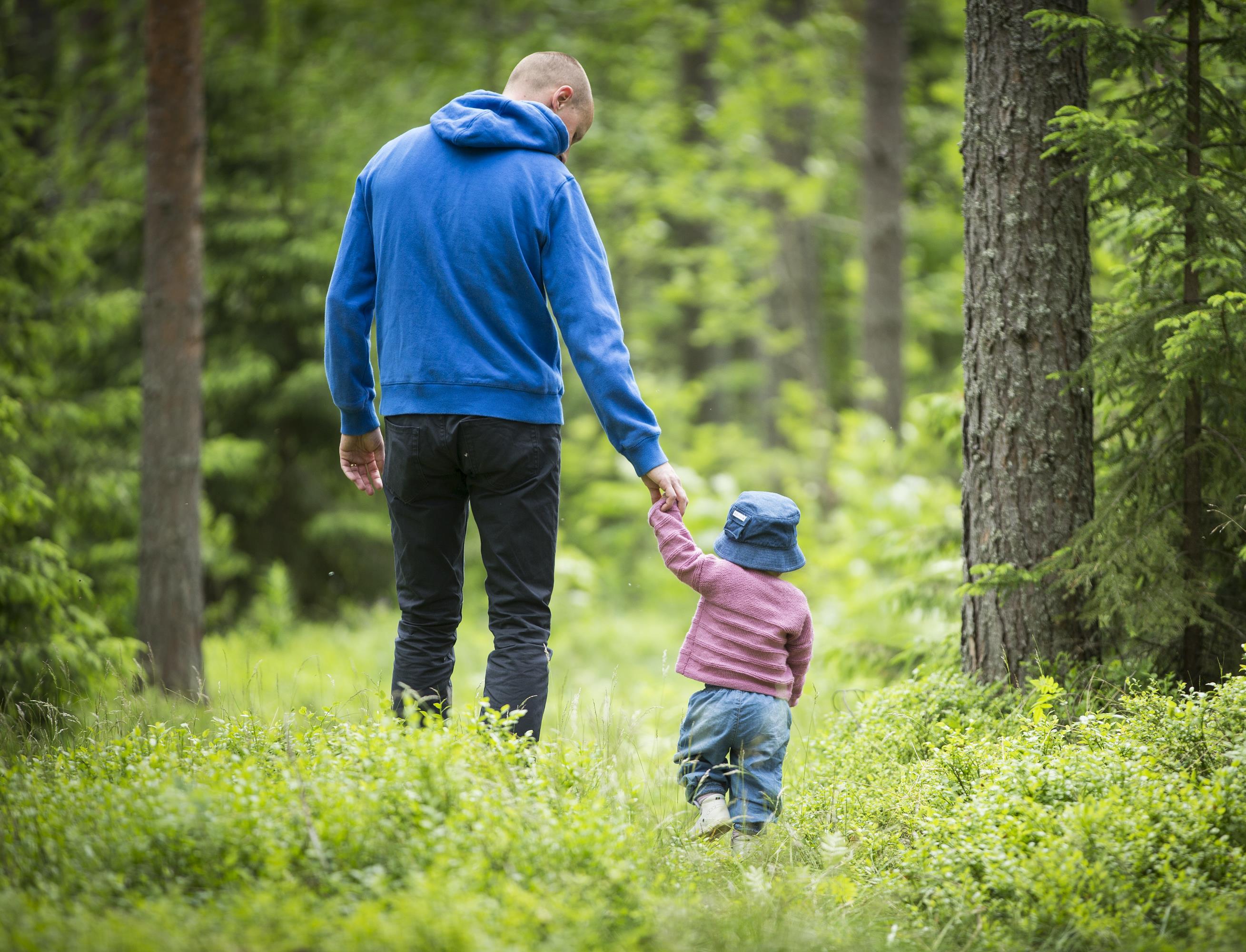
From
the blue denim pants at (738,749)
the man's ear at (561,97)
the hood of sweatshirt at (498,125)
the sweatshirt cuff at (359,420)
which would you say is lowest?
the blue denim pants at (738,749)

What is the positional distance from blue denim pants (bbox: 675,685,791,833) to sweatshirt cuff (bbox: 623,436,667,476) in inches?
→ 32.9

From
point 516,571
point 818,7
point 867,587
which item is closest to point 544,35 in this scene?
point 818,7

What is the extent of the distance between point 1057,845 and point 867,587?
222 inches

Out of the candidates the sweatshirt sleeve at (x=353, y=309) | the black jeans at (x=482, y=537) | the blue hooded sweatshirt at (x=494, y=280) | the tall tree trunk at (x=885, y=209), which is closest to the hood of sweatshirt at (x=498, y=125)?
the blue hooded sweatshirt at (x=494, y=280)

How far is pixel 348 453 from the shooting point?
12.9 ft

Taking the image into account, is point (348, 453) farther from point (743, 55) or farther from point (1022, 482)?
point (743, 55)

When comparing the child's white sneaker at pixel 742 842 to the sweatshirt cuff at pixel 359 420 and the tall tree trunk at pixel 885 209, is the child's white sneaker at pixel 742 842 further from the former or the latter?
the tall tree trunk at pixel 885 209

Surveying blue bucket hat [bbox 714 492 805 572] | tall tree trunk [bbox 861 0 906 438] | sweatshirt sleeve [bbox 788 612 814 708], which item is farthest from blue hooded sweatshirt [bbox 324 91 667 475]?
tall tree trunk [bbox 861 0 906 438]

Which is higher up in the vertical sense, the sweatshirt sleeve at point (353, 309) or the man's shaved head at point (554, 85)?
the man's shaved head at point (554, 85)

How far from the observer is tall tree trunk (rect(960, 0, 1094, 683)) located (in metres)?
4.19

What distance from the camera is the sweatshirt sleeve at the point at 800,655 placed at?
A: 11.9 ft

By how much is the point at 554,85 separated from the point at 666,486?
1.54 metres

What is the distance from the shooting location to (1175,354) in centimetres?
380

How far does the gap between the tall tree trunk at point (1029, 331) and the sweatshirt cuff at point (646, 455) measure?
163cm
